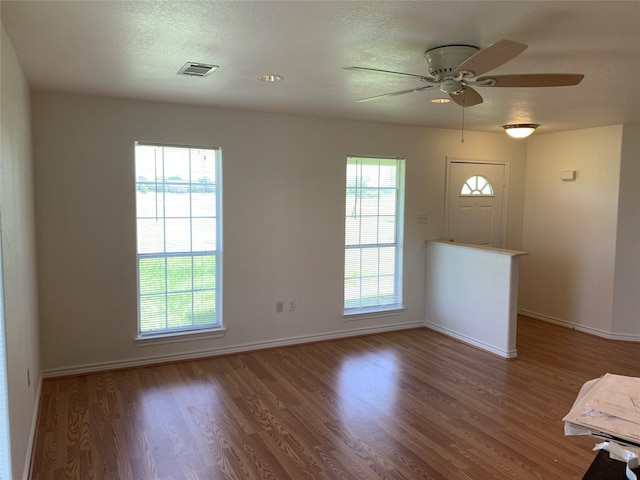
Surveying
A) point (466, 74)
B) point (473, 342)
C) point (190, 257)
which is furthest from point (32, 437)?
point (473, 342)

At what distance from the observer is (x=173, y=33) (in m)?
2.34

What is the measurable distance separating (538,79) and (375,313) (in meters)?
3.48

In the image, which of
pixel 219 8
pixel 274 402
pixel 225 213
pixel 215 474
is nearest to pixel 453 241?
pixel 225 213

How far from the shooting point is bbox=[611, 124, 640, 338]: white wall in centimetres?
514

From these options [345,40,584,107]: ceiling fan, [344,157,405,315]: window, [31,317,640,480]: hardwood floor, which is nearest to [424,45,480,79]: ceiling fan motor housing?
[345,40,584,107]: ceiling fan

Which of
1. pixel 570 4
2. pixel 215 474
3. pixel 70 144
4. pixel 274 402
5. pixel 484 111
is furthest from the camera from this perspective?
pixel 484 111

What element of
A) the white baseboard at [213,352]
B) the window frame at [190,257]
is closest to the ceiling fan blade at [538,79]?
the window frame at [190,257]

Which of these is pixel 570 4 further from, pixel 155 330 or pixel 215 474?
pixel 155 330

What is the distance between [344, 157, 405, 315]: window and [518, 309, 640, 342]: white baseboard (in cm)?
194

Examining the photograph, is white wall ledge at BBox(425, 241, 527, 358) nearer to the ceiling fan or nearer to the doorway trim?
the doorway trim

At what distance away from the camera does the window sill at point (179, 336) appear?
4305 mm

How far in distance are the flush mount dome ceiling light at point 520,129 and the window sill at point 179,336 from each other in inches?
140

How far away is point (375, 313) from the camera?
5426 mm

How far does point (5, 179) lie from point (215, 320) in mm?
2667
